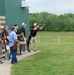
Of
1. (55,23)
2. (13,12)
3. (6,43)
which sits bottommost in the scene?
(55,23)

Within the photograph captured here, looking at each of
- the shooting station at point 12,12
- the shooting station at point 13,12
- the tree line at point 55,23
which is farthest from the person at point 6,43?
the tree line at point 55,23

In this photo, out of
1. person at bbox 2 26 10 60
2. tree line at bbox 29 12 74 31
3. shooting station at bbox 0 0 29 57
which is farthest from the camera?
tree line at bbox 29 12 74 31

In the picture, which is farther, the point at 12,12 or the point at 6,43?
the point at 12,12

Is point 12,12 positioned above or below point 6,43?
above

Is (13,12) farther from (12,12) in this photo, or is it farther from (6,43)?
(6,43)

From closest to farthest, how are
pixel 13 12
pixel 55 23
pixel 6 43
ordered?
pixel 6 43 → pixel 13 12 → pixel 55 23

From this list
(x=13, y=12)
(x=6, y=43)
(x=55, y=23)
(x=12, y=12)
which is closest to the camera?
(x=6, y=43)

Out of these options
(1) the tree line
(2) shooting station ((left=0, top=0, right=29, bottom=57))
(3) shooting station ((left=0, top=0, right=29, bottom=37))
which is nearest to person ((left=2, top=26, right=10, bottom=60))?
(2) shooting station ((left=0, top=0, right=29, bottom=57))

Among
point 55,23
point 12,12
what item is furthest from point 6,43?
point 55,23

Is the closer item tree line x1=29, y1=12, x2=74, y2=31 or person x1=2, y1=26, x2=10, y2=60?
person x1=2, y1=26, x2=10, y2=60

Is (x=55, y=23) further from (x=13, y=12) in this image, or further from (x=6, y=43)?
(x=6, y=43)

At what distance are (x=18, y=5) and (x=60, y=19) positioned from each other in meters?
64.9

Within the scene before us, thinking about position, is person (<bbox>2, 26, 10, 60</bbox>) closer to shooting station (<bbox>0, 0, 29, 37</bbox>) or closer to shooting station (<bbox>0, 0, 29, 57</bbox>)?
shooting station (<bbox>0, 0, 29, 57</bbox>)

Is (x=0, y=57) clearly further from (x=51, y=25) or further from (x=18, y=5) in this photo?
(x=51, y=25)
